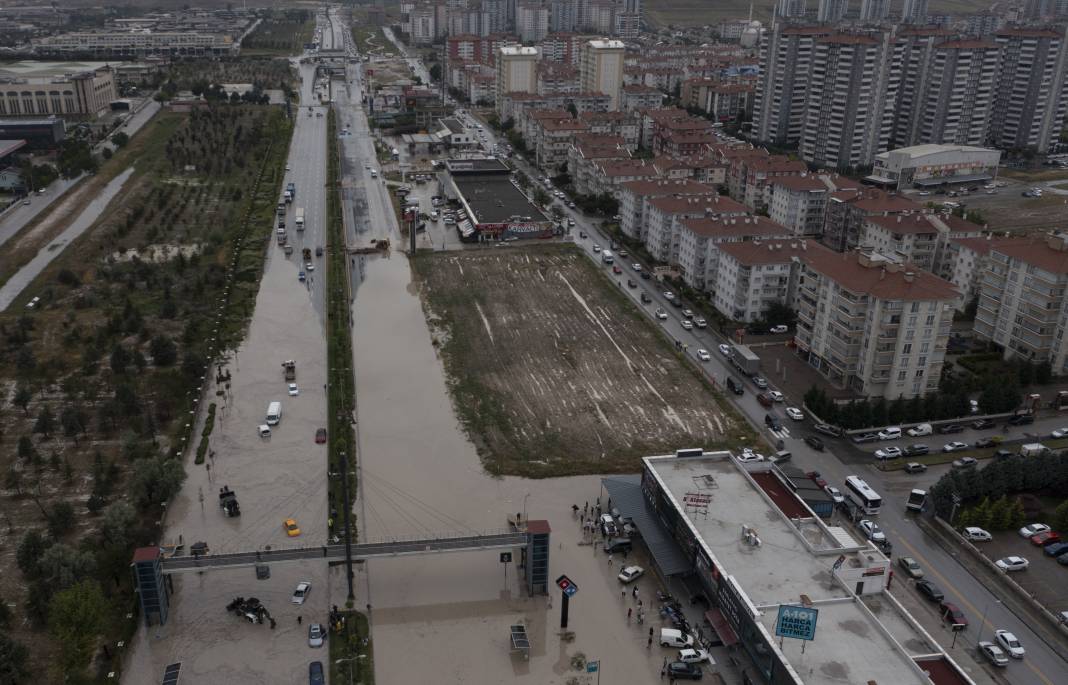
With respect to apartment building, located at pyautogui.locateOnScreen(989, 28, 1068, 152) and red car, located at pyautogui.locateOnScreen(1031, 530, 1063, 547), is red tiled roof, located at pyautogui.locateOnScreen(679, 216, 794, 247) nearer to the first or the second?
red car, located at pyautogui.locateOnScreen(1031, 530, 1063, 547)

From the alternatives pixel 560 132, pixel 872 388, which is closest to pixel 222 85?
pixel 560 132

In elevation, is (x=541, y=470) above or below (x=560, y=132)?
below

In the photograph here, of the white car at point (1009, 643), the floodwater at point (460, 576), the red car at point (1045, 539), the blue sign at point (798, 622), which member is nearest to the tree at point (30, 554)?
the floodwater at point (460, 576)

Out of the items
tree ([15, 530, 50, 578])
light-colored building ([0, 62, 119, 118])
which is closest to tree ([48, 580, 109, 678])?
tree ([15, 530, 50, 578])

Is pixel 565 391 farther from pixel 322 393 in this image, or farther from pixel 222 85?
pixel 222 85

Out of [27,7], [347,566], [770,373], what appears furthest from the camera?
[27,7]

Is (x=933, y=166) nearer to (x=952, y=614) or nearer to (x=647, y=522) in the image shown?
(x=952, y=614)
